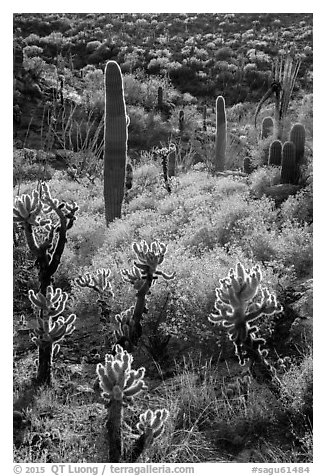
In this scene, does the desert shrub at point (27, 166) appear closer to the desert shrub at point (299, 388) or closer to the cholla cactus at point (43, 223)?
the cholla cactus at point (43, 223)

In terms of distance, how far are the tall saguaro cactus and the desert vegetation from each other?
22 millimetres

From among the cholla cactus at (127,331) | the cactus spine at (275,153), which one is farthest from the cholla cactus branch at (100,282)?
the cactus spine at (275,153)

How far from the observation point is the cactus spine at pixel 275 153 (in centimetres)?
1075

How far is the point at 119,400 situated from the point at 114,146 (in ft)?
19.5

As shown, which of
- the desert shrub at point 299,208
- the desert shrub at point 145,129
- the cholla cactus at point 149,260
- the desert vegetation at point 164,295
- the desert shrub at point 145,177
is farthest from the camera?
the desert shrub at point 145,129

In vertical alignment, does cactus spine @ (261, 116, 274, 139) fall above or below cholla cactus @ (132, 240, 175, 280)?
above

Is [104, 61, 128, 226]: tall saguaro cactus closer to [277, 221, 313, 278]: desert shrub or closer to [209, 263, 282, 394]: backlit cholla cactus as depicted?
[277, 221, 313, 278]: desert shrub

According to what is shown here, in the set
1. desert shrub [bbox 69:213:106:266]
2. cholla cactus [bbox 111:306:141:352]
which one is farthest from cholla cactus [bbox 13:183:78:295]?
desert shrub [bbox 69:213:106:266]

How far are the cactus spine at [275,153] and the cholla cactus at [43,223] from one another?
5469 mm

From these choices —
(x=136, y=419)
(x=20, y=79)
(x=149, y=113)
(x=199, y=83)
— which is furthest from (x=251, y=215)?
(x=149, y=113)

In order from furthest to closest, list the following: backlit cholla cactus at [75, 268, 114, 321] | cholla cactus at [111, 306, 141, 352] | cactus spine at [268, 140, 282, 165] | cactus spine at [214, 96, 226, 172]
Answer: cactus spine at [214, 96, 226, 172] < cactus spine at [268, 140, 282, 165] < backlit cholla cactus at [75, 268, 114, 321] < cholla cactus at [111, 306, 141, 352]

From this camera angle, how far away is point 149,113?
16.8 m

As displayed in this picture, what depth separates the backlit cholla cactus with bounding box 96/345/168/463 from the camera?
4238 millimetres

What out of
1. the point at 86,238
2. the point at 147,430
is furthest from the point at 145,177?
the point at 147,430
